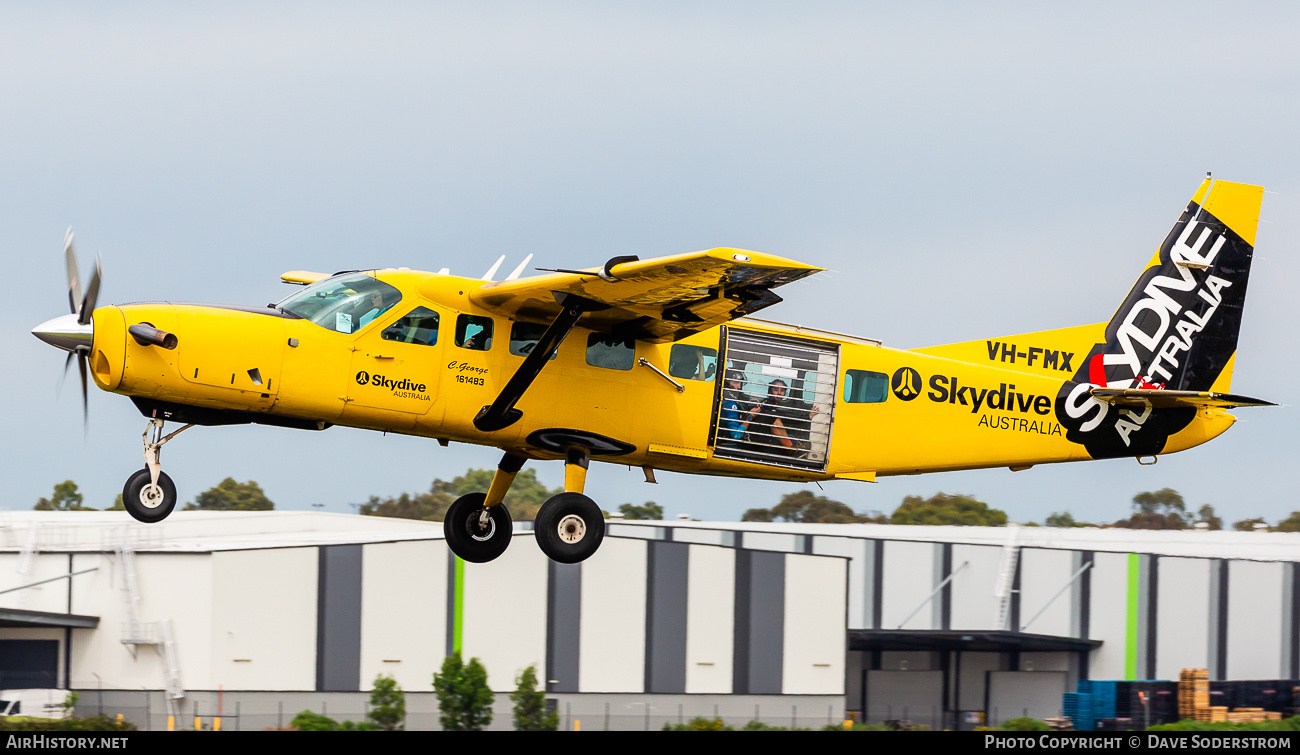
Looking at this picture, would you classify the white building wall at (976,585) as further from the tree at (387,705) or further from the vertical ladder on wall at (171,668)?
the vertical ladder on wall at (171,668)

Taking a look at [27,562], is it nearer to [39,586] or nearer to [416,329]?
[39,586]

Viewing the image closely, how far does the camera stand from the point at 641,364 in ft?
53.8

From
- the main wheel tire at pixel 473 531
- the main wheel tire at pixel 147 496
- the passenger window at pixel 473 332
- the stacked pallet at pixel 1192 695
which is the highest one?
the passenger window at pixel 473 332

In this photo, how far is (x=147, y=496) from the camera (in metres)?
15.6

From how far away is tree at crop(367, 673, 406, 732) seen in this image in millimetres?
36062

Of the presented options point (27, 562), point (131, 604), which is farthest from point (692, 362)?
point (27, 562)

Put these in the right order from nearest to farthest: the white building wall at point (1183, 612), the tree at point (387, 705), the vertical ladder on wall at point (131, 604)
Result: the tree at point (387, 705) < the vertical ladder on wall at point (131, 604) < the white building wall at point (1183, 612)

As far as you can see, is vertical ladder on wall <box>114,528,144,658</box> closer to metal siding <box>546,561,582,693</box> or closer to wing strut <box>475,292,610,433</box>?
metal siding <box>546,561,582,693</box>

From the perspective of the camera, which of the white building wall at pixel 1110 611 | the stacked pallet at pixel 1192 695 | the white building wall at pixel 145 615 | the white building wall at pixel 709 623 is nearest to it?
the white building wall at pixel 145 615

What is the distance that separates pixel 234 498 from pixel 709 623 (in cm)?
3747

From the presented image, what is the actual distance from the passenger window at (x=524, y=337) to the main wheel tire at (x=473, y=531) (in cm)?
278

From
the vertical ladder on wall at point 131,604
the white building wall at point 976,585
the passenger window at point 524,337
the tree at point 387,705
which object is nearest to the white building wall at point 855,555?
the white building wall at point 976,585

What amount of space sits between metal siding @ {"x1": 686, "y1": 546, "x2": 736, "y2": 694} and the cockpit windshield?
83.8ft

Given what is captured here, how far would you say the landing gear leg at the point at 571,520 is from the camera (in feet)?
53.3
